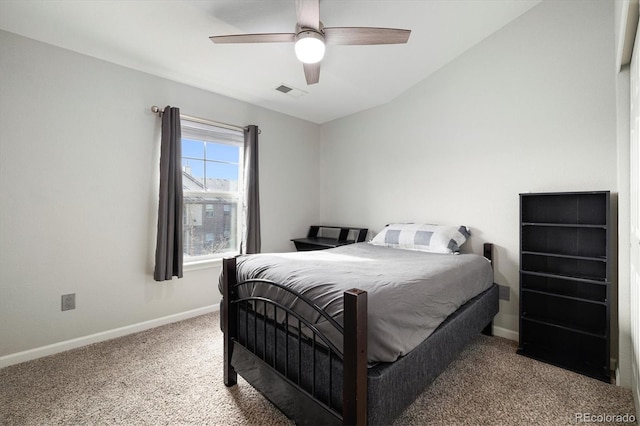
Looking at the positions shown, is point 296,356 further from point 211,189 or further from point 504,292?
point 211,189

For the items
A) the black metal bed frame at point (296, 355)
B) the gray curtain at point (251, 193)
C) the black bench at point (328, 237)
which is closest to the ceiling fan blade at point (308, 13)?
the black metal bed frame at point (296, 355)

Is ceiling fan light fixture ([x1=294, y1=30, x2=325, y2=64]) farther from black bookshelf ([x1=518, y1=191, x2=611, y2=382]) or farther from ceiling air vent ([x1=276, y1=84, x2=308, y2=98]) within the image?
black bookshelf ([x1=518, y1=191, x2=611, y2=382])

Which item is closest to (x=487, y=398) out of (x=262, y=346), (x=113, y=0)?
(x=262, y=346)

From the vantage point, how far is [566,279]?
2199mm

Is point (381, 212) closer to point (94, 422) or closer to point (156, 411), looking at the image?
point (156, 411)

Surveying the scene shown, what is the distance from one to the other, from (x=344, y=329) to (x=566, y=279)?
2.07m

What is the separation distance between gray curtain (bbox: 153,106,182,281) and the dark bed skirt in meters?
1.29

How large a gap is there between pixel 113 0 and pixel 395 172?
2.92 meters

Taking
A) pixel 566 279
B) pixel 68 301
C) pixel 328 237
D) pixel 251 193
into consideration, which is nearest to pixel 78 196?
pixel 68 301

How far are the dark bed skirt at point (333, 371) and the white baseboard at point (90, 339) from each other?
1.42 meters

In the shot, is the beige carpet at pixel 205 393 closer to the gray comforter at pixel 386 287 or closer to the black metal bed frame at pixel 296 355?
the black metal bed frame at pixel 296 355

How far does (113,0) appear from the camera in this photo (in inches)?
74.9

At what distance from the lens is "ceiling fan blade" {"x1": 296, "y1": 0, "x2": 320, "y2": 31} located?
1591 millimetres

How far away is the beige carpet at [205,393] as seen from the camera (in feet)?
5.21
